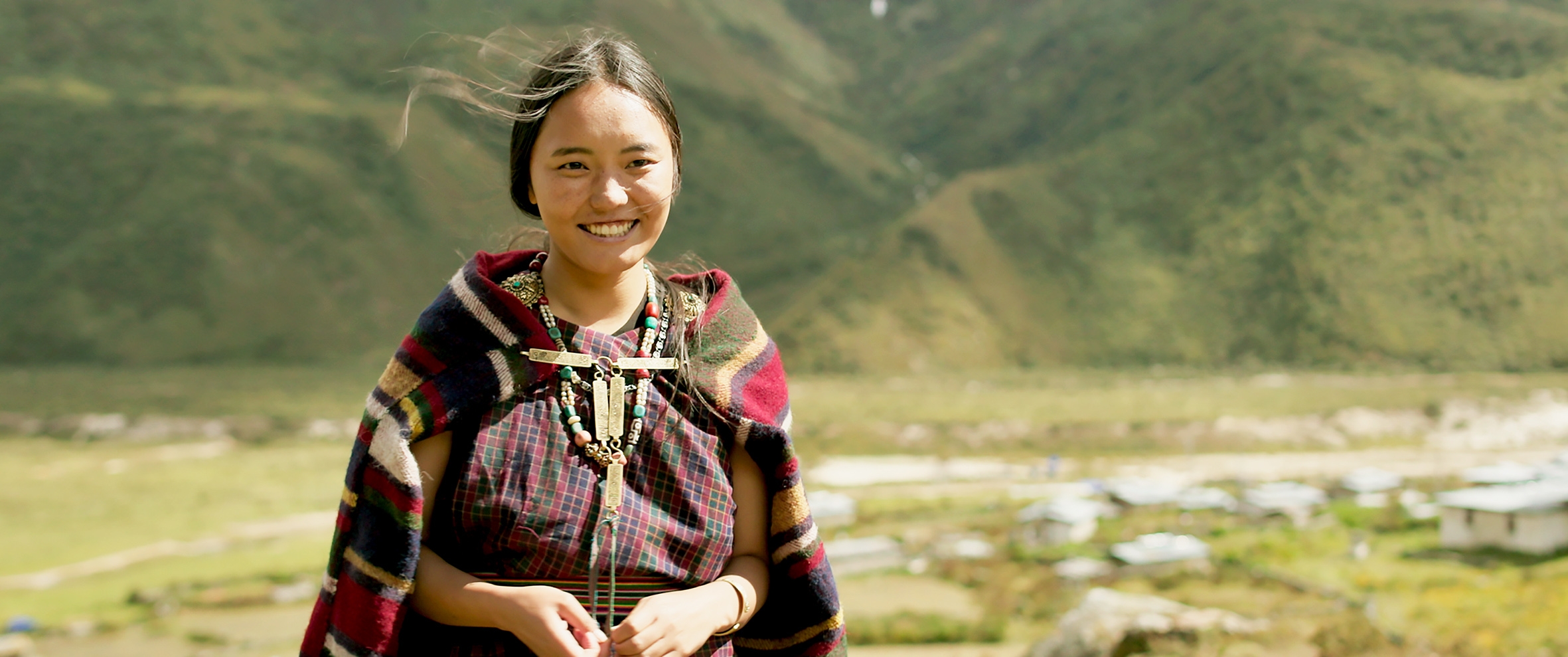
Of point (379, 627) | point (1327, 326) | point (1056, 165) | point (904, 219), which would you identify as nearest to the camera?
point (379, 627)

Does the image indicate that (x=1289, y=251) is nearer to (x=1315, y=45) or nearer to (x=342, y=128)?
(x=1315, y=45)

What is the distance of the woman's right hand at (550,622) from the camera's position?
5.30 feet

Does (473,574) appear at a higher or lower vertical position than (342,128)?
lower

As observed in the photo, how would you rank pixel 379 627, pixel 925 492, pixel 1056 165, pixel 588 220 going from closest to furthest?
pixel 379 627 → pixel 588 220 → pixel 925 492 → pixel 1056 165

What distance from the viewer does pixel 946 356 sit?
47656mm

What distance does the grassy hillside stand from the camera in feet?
157

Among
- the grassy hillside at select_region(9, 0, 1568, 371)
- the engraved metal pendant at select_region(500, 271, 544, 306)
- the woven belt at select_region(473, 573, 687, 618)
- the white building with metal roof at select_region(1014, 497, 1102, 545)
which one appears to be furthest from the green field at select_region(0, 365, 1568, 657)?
the engraved metal pendant at select_region(500, 271, 544, 306)

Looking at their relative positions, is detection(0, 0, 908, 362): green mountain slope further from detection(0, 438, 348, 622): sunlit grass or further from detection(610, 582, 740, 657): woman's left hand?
→ detection(610, 582, 740, 657): woman's left hand

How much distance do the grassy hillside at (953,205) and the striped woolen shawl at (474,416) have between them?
3857 cm

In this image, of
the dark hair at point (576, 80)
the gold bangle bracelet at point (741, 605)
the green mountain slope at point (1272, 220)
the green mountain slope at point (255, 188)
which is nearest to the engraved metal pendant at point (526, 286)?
the dark hair at point (576, 80)

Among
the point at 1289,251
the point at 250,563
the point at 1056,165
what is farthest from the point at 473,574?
the point at 1056,165

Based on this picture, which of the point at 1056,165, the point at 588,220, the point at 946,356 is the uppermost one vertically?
the point at 1056,165

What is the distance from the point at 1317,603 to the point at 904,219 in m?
44.4

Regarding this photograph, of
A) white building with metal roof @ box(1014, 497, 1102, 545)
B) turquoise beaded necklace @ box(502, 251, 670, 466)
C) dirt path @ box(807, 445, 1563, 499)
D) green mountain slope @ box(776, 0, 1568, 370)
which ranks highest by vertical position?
green mountain slope @ box(776, 0, 1568, 370)
